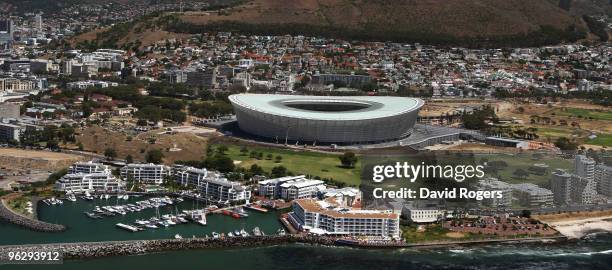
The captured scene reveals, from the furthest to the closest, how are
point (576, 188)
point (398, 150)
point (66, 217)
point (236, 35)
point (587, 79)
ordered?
point (236, 35)
point (587, 79)
point (398, 150)
point (576, 188)
point (66, 217)

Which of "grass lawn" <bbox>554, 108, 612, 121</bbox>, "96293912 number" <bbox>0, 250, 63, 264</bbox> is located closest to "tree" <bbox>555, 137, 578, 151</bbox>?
"grass lawn" <bbox>554, 108, 612, 121</bbox>

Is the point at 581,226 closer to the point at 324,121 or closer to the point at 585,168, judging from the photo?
the point at 585,168

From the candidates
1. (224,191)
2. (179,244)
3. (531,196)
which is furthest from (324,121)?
(179,244)

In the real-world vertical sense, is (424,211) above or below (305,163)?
above

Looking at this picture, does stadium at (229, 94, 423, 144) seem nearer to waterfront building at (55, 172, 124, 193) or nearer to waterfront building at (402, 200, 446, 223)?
waterfront building at (55, 172, 124, 193)

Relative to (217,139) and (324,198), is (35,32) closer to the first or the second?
(217,139)

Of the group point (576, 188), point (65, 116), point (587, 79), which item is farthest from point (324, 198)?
point (587, 79)
